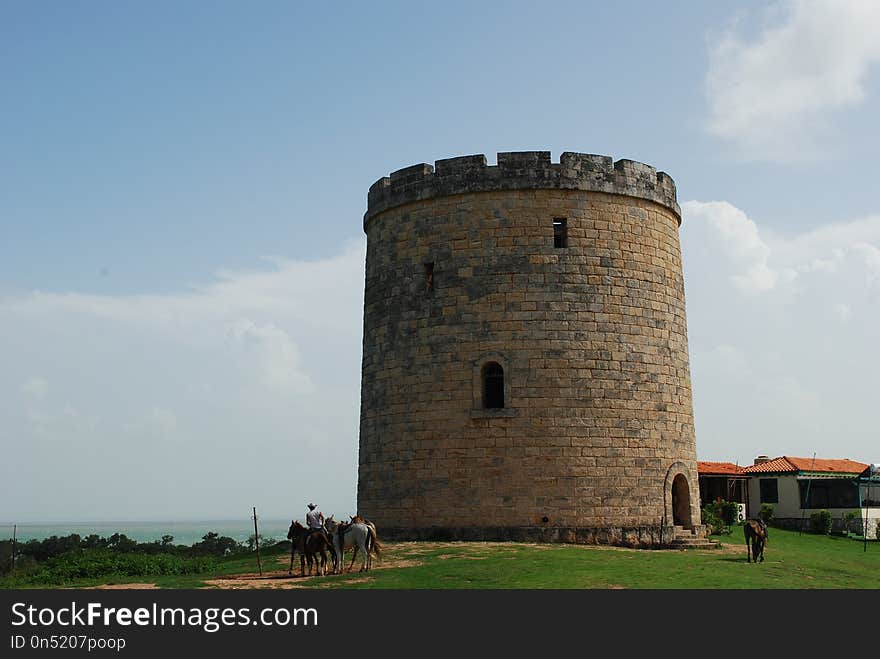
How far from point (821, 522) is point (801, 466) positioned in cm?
496

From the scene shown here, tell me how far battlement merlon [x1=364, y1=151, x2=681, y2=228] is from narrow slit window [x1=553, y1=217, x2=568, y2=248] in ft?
2.37

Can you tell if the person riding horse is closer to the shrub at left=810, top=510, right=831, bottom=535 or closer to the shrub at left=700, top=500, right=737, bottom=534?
the shrub at left=700, top=500, right=737, bottom=534

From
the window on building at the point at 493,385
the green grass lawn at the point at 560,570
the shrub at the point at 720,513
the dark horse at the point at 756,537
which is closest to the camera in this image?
the green grass lawn at the point at 560,570

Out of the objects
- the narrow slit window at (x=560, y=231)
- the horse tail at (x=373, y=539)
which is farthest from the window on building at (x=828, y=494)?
the horse tail at (x=373, y=539)

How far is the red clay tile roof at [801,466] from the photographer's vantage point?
34.3 meters

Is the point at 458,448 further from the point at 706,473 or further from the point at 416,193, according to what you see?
the point at 706,473

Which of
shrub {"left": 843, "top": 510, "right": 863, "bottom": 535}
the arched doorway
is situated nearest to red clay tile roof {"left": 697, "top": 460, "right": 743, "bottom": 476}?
shrub {"left": 843, "top": 510, "right": 863, "bottom": 535}

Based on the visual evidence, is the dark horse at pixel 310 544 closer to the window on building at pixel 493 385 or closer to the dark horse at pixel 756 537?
the window on building at pixel 493 385

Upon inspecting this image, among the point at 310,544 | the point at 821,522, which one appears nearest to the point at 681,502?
the point at 310,544

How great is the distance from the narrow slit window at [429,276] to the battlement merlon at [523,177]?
60.7 inches

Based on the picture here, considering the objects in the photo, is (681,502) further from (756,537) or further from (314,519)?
(314,519)

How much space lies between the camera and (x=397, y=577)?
14.5 metres
